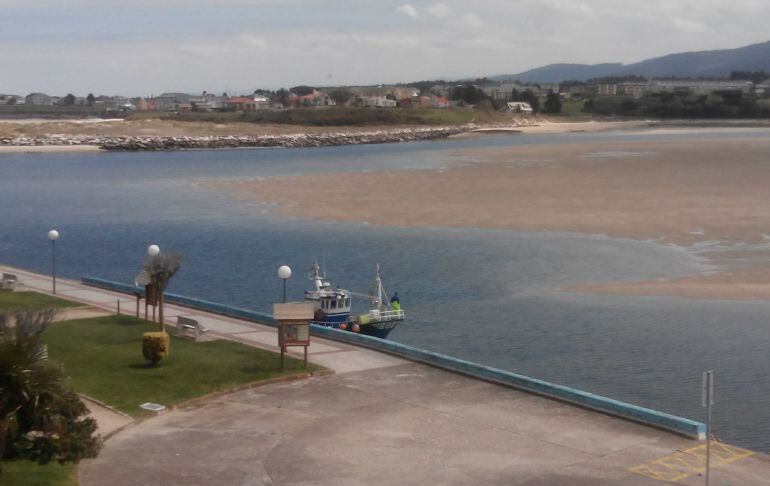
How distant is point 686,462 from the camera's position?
16250 millimetres

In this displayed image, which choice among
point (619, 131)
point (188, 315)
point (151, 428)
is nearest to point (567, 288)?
point (188, 315)

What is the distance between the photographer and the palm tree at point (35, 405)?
1440 centimetres

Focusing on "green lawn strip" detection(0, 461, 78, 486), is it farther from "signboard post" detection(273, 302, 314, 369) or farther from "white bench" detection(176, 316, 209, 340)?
"white bench" detection(176, 316, 209, 340)

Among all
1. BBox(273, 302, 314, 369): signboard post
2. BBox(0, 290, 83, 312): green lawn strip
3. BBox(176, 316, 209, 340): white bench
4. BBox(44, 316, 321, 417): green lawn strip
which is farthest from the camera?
BBox(0, 290, 83, 312): green lawn strip

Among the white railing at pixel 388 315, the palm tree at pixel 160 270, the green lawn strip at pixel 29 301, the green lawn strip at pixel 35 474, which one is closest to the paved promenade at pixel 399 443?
the green lawn strip at pixel 35 474

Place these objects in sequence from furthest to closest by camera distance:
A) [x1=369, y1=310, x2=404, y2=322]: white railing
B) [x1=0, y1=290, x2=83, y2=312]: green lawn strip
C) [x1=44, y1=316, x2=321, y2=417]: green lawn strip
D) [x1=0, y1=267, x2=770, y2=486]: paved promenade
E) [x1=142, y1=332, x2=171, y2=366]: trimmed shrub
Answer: [x1=369, y1=310, x2=404, y2=322]: white railing
[x1=0, y1=290, x2=83, y2=312]: green lawn strip
[x1=142, y1=332, x2=171, y2=366]: trimmed shrub
[x1=44, y1=316, x2=321, y2=417]: green lawn strip
[x1=0, y1=267, x2=770, y2=486]: paved promenade

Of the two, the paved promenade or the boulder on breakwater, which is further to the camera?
the boulder on breakwater

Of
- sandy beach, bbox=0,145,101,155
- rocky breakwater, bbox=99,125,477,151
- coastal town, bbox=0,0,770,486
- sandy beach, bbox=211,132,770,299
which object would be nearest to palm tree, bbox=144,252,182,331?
coastal town, bbox=0,0,770,486

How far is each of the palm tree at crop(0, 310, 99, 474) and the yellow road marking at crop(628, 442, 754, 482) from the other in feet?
27.1

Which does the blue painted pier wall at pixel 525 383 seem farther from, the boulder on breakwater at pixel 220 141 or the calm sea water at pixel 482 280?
the boulder on breakwater at pixel 220 141

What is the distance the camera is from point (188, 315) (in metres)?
28.0

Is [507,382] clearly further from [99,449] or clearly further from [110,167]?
[110,167]

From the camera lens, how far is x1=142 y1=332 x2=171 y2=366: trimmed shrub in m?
21.5

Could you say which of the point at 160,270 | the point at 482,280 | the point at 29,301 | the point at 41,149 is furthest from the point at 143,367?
the point at 41,149
